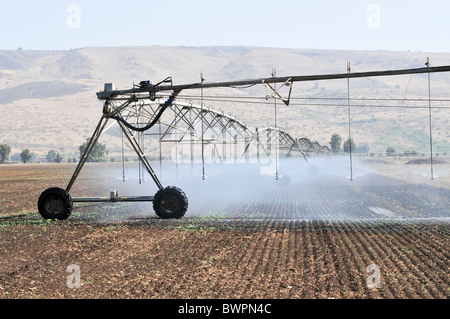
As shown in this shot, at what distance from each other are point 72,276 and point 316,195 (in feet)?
103

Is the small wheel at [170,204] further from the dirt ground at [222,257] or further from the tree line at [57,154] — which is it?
the tree line at [57,154]

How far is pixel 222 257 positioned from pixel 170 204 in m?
9.28

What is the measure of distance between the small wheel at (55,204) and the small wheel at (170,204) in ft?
14.6

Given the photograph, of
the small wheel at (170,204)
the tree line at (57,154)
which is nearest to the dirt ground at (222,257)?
the small wheel at (170,204)

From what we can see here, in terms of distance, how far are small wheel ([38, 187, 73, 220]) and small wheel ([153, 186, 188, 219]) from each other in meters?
4.46

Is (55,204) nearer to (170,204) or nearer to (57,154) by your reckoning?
(170,204)

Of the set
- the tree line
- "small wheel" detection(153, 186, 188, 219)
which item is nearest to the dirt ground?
"small wheel" detection(153, 186, 188, 219)

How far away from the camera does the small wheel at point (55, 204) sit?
25.3 metres

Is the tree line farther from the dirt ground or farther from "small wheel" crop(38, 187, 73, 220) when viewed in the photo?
the dirt ground

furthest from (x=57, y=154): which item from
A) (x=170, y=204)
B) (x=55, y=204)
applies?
(x=170, y=204)

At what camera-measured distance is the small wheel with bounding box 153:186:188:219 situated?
25.3m
